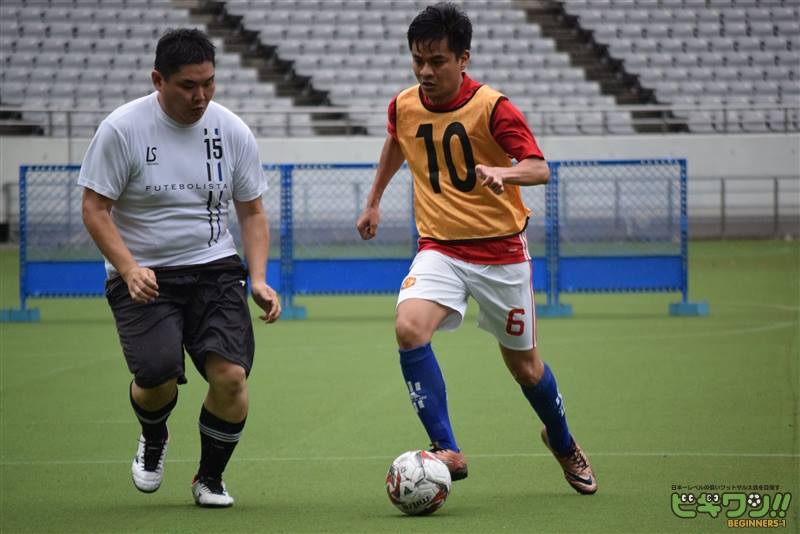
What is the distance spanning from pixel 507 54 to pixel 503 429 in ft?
68.2

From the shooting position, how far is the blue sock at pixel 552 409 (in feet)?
18.5

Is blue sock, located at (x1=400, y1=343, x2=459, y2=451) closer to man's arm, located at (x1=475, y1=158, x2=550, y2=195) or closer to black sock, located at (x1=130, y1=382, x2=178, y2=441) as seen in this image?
man's arm, located at (x1=475, y1=158, x2=550, y2=195)

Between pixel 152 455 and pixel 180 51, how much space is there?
170 centimetres

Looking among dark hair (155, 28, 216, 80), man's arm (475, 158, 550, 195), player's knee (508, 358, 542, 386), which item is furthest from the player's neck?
player's knee (508, 358, 542, 386)

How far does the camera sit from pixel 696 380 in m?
9.14

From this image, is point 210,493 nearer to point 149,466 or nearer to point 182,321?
point 149,466

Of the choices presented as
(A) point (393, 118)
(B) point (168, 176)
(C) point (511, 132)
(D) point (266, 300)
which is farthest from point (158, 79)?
(C) point (511, 132)

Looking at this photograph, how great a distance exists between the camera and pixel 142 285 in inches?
193

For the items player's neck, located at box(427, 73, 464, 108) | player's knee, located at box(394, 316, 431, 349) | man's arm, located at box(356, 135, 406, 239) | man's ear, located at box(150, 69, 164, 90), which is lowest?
player's knee, located at box(394, 316, 431, 349)

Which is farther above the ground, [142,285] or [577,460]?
[142,285]

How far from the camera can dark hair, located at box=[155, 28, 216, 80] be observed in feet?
16.3

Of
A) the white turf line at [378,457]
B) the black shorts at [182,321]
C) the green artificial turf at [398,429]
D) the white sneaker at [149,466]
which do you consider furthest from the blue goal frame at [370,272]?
the black shorts at [182,321]

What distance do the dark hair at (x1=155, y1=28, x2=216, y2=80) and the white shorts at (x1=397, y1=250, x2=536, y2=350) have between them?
127 cm

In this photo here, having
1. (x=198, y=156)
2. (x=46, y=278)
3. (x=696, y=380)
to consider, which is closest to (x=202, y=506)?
(x=198, y=156)
